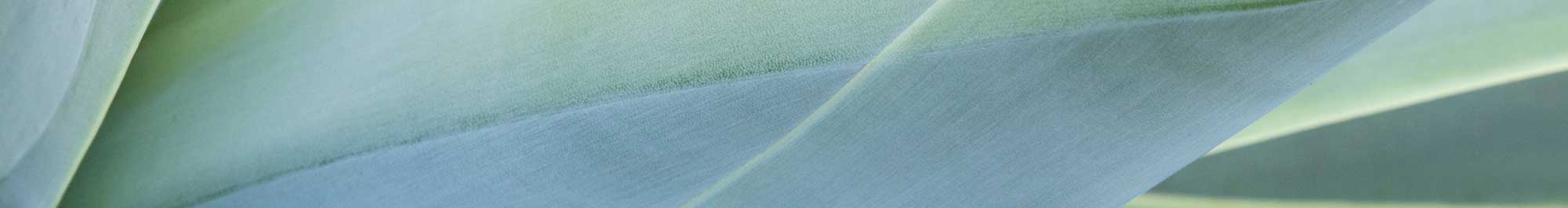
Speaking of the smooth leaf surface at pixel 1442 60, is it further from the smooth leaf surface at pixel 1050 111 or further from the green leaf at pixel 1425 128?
the smooth leaf surface at pixel 1050 111

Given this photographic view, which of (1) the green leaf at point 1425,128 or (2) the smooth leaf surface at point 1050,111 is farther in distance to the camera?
(1) the green leaf at point 1425,128

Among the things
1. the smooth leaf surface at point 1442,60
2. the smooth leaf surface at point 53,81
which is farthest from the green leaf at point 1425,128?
the smooth leaf surface at point 53,81

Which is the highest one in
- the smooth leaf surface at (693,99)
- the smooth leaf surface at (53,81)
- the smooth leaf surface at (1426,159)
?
the smooth leaf surface at (1426,159)

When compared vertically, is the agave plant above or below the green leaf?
below

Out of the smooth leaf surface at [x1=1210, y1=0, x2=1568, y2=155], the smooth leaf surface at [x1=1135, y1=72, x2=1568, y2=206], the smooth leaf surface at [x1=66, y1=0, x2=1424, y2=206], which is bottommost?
the smooth leaf surface at [x1=66, y1=0, x2=1424, y2=206]

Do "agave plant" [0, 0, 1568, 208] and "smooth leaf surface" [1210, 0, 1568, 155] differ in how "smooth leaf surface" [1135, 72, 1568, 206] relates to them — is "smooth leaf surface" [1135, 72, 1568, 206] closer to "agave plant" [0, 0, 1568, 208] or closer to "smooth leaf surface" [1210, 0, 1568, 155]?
"smooth leaf surface" [1210, 0, 1568, 155]

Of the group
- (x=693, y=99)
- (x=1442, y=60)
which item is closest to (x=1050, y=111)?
(x=693, y=99)

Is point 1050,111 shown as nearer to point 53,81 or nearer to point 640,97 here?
point 640,97

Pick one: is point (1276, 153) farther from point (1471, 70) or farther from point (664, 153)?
point (664, 153)

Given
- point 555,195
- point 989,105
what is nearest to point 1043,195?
point 989,105

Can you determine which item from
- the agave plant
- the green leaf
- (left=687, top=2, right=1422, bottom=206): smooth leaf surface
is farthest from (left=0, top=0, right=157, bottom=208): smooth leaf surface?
the green leaf
